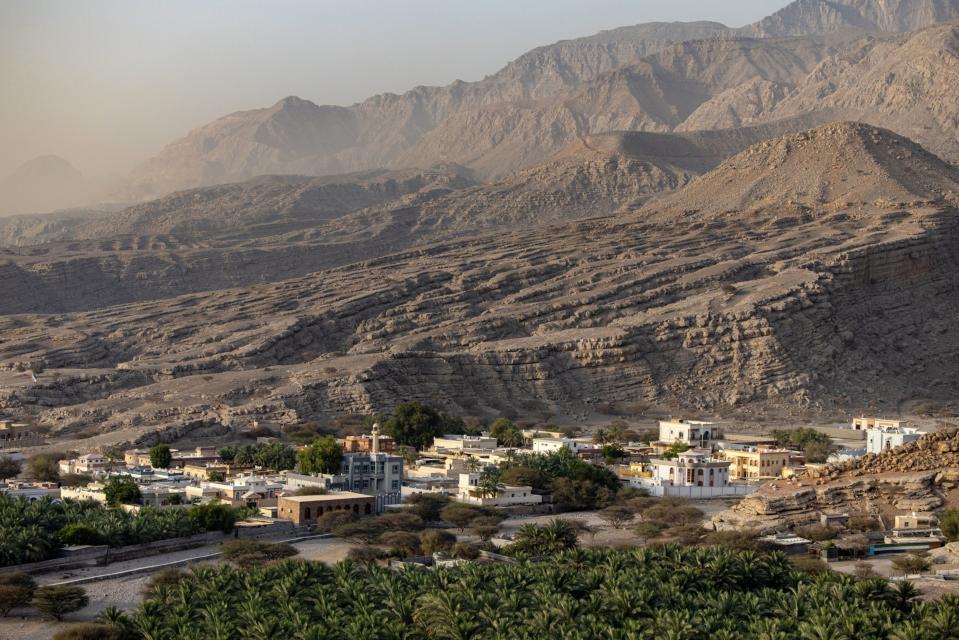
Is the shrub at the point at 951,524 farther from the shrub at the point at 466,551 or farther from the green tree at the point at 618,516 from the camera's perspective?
the green tree at the point at 618,516

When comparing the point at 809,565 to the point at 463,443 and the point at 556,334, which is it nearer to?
the point at 463,443

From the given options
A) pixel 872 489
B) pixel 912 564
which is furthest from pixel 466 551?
pixel 912 564

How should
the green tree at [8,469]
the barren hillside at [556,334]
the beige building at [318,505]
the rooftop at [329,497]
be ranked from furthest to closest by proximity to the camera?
1. the barren hillside at [556,334]
2. the green tree at [8,469]
3. the rooftop at [329,497]
4. the beige building at [318,505]

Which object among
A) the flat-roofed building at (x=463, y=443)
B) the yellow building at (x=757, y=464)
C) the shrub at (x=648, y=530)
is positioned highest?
the flat-roofed building at (x=463, y=443)

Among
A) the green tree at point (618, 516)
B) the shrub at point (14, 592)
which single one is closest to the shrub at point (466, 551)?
the green tree at point (618, 516)

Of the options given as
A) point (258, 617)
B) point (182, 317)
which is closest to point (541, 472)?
point (258, 617)

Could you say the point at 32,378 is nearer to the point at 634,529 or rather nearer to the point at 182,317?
the point at 182,317
